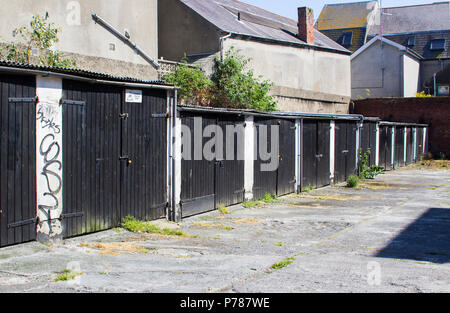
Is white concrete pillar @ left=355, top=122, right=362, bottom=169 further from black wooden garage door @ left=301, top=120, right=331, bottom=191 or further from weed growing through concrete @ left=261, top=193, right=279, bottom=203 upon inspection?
weed growing through concrete @ left=261, top=193, right=279, bottom=203

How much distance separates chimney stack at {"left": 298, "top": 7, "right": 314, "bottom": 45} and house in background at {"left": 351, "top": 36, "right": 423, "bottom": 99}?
10.7m

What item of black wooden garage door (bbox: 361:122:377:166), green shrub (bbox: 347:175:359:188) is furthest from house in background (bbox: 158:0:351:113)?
green shrub (bbox: 347:175:359:188)

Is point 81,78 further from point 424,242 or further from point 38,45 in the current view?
point 38,45

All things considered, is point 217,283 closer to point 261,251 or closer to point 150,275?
point 150,275

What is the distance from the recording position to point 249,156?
45.6 ft

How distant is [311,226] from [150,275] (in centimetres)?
515

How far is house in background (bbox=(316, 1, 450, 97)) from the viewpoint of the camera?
4462 cm

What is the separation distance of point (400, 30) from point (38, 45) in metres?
40.6

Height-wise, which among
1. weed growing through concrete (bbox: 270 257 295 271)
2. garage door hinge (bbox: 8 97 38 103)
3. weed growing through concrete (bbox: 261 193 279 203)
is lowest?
weed growing through concrete (bbox: 270 257 295 271)

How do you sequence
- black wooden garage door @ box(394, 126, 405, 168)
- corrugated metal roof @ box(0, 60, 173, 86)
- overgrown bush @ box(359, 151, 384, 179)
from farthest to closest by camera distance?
black wooden garage door @ box(394, 126, 405, 168) → overgrown bush @ box(359, 151, 384, 179) → corrugated metal roof @ box(0, 60, 173, 86)

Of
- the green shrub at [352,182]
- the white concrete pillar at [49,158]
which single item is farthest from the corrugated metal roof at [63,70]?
the green shrub at [352,182]

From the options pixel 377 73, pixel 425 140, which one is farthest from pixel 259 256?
pixel 377 73

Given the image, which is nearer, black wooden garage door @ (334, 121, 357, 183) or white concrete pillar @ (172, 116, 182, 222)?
white concrete pillar @ (172, 116, 182, 222)
